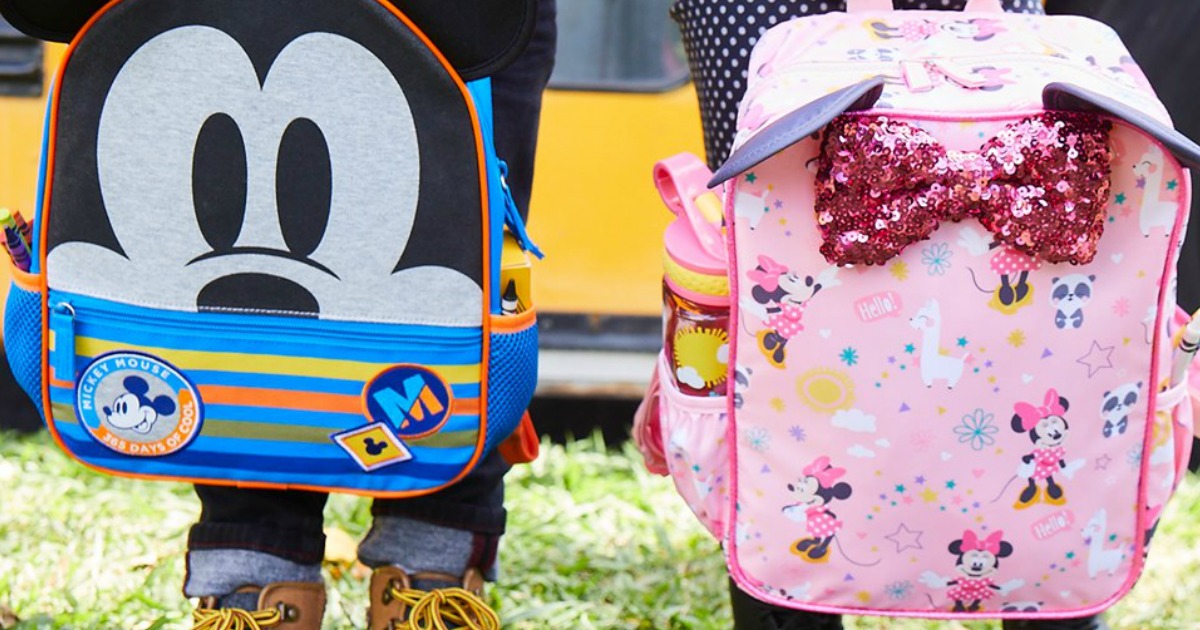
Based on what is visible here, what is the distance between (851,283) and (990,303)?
11cm

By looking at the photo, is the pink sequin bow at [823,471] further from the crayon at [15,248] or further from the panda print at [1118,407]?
the crayon at [15,248]

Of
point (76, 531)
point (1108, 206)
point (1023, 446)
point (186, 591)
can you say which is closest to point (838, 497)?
point (1023, 446)

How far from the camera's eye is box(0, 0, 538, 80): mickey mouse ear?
1.06 m

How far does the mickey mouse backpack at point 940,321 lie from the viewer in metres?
1.01

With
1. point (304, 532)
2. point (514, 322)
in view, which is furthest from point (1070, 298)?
point (304, 532)

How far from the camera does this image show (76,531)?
169cm

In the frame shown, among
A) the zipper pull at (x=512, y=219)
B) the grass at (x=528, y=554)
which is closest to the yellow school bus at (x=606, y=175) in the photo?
the grass at (x=528, y=554)

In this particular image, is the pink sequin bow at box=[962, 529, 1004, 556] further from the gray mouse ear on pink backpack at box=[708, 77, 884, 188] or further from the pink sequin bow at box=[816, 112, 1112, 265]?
the gray mouse ear on pink backpack at box=[708, 77, 884, 188]

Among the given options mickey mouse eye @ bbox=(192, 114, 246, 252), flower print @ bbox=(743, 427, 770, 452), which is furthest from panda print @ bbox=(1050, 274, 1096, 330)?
mickey mouse eye @ bbox=(192, 114, 246, 252)

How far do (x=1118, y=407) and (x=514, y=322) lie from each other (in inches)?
19.2

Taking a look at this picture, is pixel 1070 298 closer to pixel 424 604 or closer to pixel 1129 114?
pixel 1129 114

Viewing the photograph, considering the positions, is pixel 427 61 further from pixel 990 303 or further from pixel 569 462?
pixel 569 462

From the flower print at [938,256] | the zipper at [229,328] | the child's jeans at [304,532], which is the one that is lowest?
the child's jeans at [304,532]

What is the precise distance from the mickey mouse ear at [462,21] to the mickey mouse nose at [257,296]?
8.9 inches
